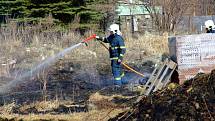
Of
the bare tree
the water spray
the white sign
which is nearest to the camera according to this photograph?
the white sign

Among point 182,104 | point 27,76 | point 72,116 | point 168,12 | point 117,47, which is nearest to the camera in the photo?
point 182,104

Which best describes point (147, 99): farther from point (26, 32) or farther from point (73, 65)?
point (26, 32)

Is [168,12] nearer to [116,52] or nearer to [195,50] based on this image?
[116,52]

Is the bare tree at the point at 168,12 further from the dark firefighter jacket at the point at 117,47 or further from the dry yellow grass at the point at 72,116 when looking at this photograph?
the dry yellow grass at the point at 72,116

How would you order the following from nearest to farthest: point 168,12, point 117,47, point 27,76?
point 117,47
point 27,76
point 168,12

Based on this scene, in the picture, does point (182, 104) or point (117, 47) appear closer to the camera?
point (182, 104)

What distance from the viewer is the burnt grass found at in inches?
221

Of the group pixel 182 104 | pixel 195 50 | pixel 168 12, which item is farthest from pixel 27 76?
pixel 168 12

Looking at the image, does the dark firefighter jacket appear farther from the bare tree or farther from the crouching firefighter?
→ the bare tree

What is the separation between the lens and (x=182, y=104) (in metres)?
5.83

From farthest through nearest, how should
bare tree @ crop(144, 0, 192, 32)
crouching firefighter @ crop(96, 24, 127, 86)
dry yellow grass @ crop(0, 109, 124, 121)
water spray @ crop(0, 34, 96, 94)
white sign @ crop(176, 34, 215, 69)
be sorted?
bare tree @ crop(144, 0, 192, 32)
water spray @ crop(0, 34, 96, 94)
crouching firefighter @ crop(96, 24, 127, 86)
white sign @ crop(176, 34, 215, 69)
dry yellow grass @ crop(0, 109, 124, 121)

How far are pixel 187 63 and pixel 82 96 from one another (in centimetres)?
273

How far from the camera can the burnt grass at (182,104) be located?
5.61 m

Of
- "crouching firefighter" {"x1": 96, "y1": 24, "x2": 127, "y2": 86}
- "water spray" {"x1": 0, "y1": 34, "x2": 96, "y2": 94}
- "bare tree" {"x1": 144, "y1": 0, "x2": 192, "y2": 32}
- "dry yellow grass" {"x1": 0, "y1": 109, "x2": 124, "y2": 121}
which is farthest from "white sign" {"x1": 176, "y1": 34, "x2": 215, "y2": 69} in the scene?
"bare tree" {"x1": 144, "y1": 0, "x2": 192, "y2": 32}
